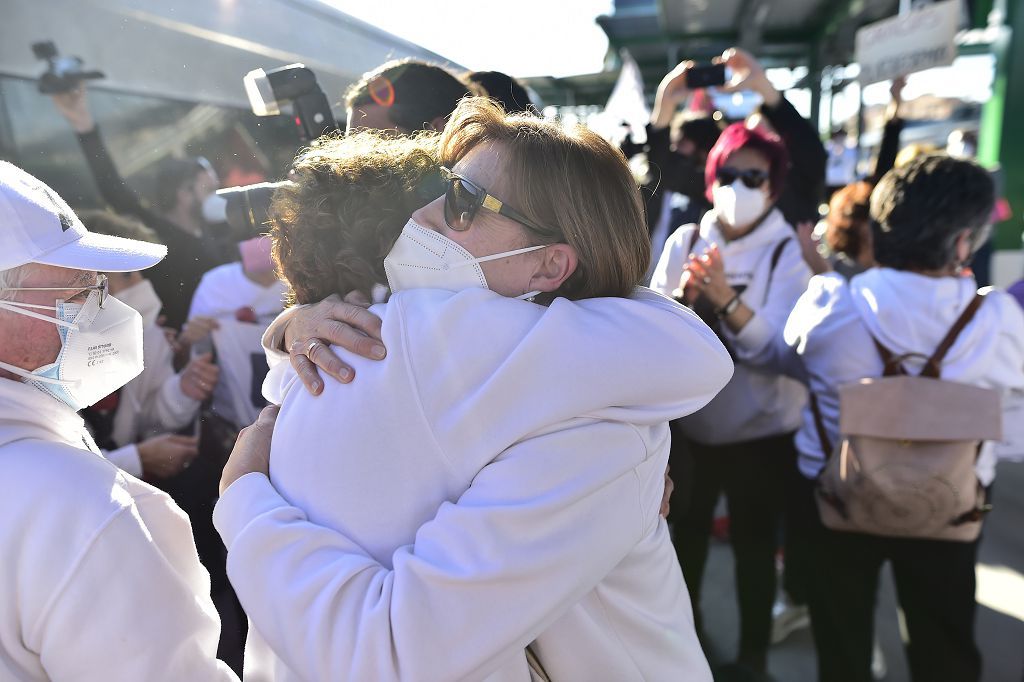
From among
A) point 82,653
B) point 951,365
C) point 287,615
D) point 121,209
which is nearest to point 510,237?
point 287,615

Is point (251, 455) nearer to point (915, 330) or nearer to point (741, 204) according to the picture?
point (915, 330)

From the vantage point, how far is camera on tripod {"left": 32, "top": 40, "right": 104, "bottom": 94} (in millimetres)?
2924

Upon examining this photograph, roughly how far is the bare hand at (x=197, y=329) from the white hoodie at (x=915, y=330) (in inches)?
87.1

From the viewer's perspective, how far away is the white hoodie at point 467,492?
2.71 feet

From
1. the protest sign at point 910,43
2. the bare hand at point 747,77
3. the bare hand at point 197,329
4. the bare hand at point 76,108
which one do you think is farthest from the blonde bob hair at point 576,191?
the protest sign at point 910,43

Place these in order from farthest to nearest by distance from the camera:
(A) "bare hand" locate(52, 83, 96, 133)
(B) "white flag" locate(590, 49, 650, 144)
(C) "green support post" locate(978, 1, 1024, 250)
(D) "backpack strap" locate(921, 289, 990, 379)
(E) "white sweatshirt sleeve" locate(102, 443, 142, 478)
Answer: (C) "green support post" locate(978, 1, 1024, 250) → (B) "white flag" locate(590, 49, 650, 144) → (A) "bare hand" locate(52, 83, 96, 133) → (E) "white sweatshirt sleeve" locate(102, 443, 142, 478) → (D) "backpack strap" locate(921, 289, 990, 379)

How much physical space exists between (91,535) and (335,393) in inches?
16.3

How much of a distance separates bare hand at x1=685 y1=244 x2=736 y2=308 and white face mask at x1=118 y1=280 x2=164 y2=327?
1955mm

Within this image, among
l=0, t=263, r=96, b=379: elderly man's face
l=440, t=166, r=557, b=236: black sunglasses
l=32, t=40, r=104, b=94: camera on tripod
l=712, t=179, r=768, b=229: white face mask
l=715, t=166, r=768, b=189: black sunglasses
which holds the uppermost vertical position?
l=32, t=40, r=104, b=94: camera on tripod

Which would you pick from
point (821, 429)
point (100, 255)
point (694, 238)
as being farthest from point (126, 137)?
point (821, 429)

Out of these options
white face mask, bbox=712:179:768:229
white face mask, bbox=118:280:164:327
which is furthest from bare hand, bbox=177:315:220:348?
white face mask, bbox=712:179:768:229

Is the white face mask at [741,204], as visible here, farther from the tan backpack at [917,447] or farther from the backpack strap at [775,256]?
the tan backpack at [917,447]

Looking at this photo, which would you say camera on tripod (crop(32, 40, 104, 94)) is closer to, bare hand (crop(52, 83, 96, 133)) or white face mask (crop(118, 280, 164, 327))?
bare hand (crop(52, 83, 96, 133))

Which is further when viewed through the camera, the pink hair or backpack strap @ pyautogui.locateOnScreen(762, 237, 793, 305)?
the pink hair
